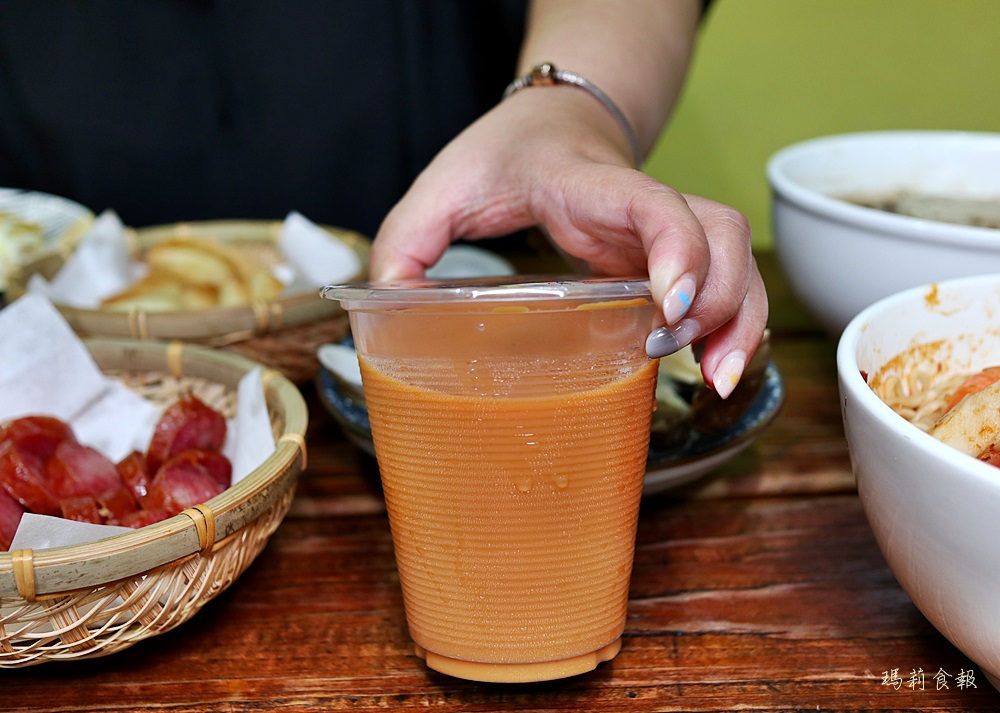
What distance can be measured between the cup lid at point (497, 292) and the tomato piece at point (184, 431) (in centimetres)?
29

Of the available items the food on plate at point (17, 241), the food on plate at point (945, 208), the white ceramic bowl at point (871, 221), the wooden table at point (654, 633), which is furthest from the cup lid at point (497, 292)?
the food on plate at point (17, 241)

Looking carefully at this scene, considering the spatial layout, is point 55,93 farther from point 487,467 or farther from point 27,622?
point 487,467

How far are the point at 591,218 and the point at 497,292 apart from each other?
21cm

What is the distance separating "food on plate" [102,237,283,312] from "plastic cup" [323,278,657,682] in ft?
1.86

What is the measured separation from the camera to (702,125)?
2.20 metres

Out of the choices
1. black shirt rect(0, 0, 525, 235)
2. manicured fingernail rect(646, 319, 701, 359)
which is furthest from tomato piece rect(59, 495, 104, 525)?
black shirt rect(0, 0, 525, 235)

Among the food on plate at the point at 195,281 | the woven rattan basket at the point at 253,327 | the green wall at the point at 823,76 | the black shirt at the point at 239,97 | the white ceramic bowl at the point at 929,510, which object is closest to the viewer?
the white ceramic bowl at the point at 929,510

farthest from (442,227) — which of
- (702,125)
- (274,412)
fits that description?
(702,125)

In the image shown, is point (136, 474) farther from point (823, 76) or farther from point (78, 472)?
point (823, 76)

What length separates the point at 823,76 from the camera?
2.14m

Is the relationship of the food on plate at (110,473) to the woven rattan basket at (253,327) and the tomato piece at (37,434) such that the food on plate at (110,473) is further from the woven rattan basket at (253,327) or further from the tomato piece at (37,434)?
the woven rattan basket at (253,327)

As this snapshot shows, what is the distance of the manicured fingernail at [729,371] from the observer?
0.54 metres

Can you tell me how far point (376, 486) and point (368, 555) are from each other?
0.10 m

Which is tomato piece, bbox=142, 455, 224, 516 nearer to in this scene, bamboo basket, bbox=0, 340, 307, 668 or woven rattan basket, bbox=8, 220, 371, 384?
bamboo basket, bbox=0, 340, 307, 668
